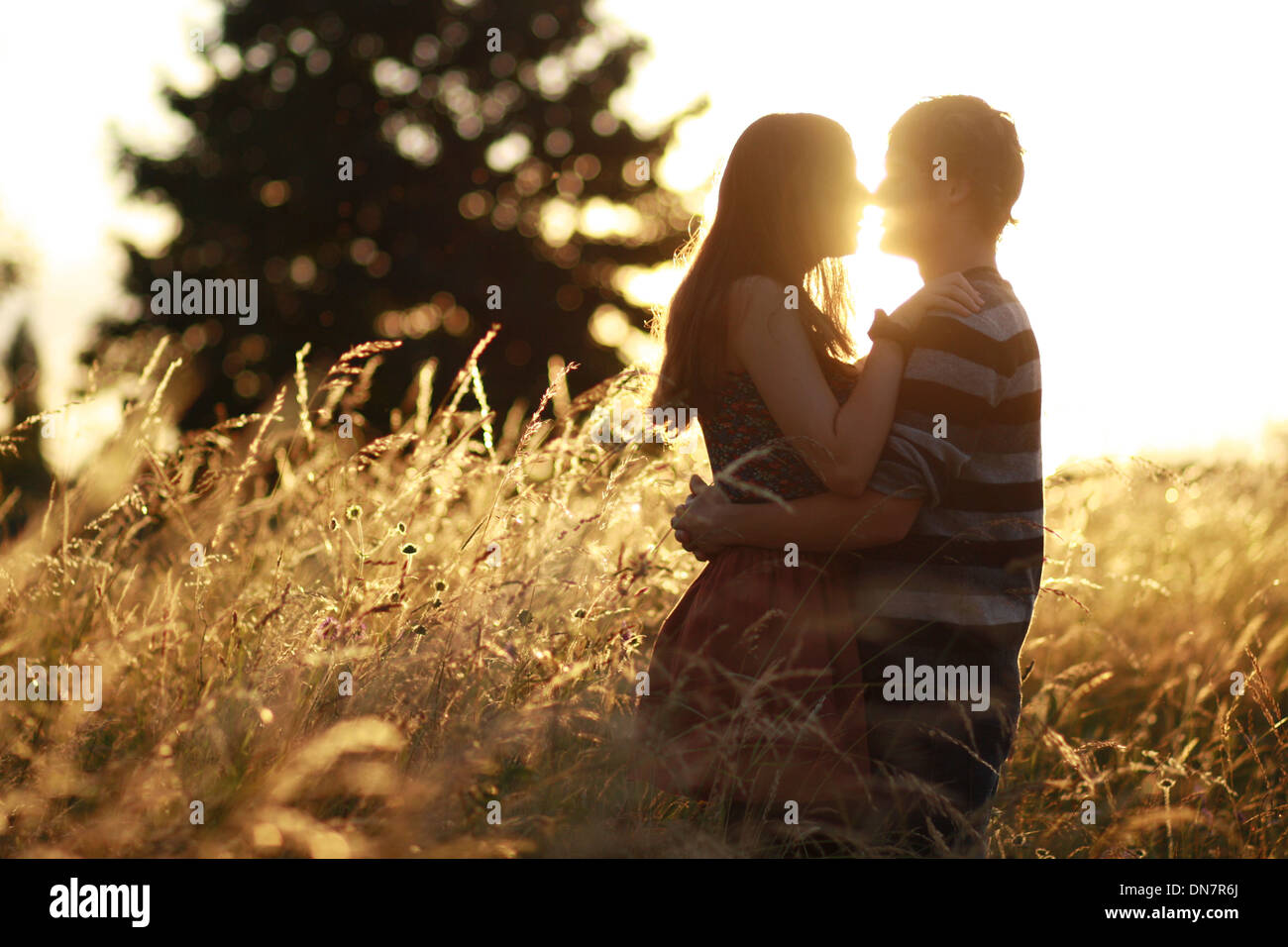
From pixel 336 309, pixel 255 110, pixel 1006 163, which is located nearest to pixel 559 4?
pixel 255 110

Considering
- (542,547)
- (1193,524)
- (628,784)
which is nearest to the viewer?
(628,784)

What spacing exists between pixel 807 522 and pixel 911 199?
763mm

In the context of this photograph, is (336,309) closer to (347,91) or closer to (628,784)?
(347,91)

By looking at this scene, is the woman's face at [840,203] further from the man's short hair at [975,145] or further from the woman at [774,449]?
the man's short hair at [975,145]

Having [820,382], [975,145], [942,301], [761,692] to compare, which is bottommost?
[761,692]

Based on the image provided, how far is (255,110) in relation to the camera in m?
17.8

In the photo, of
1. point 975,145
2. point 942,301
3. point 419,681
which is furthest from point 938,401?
point 419,681

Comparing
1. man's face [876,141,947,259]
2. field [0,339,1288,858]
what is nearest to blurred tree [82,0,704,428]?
field [0,339,1288,858]

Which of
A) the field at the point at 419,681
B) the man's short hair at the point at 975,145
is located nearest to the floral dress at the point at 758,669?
the field at the point at 419,681

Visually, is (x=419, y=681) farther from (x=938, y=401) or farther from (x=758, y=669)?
(x=938, y=401)

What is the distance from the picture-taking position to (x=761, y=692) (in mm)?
2057

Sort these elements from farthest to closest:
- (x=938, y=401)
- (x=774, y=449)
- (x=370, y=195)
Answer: (x=370, y=195)
(x=774, y=449)
(x=938, y=401)

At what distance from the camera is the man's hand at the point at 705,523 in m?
2.17
